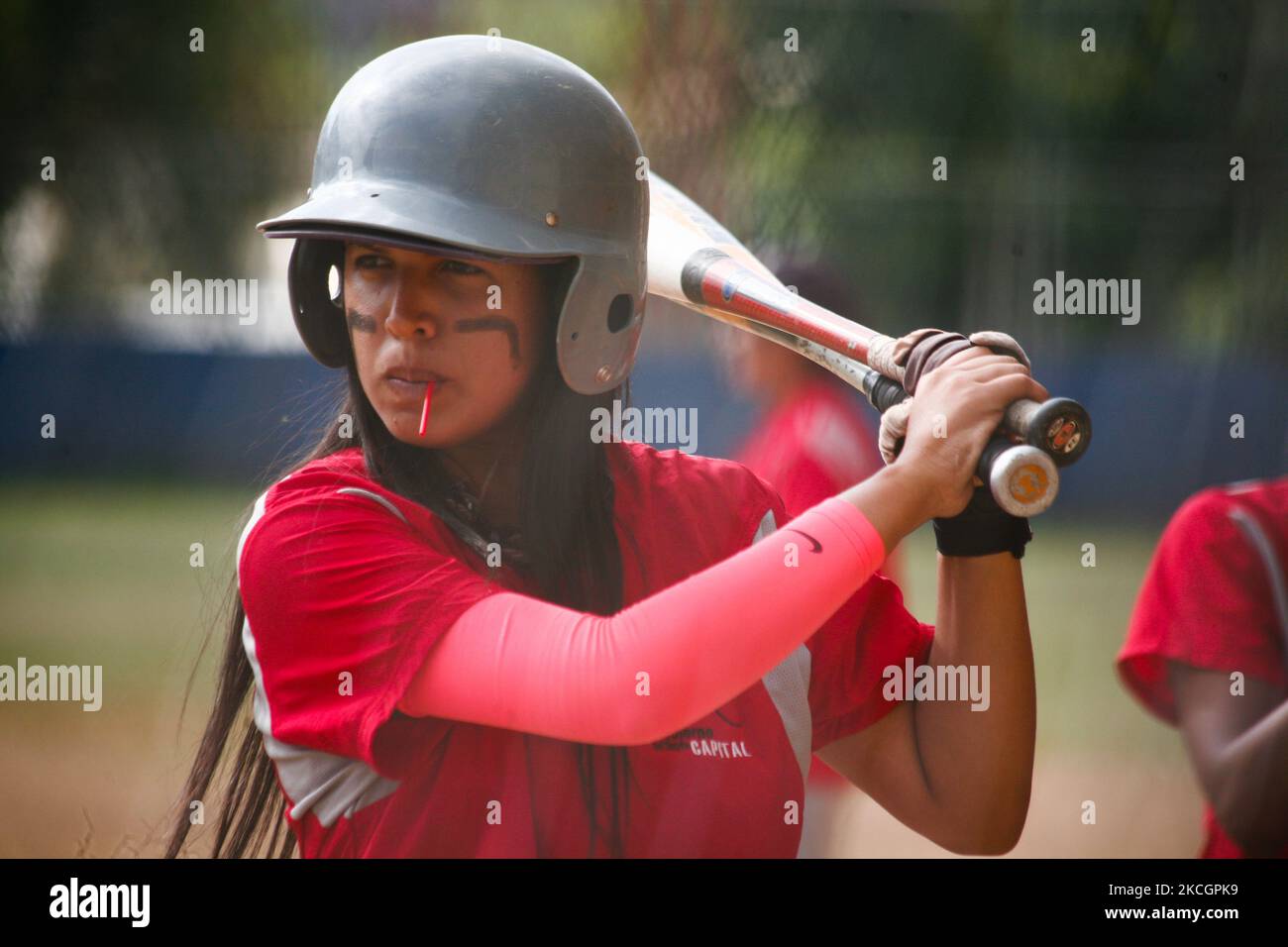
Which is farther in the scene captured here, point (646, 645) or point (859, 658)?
point (859, 658)

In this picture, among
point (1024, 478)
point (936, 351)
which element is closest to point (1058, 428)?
point (1024, 478)

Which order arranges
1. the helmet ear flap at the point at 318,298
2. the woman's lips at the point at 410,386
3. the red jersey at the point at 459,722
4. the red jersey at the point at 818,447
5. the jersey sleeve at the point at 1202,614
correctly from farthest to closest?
the red jersey at the point at 818,447 → the jersey sleeve at the point at 1202,614 → the helmet ear flap at the point at 318,298 → the woman's lips at the point at 410,386 → the red jersey at the point at 459,722

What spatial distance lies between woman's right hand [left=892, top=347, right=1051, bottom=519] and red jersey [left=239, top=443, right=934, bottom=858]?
0.31m

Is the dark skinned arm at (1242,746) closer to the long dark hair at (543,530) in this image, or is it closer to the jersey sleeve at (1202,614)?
the jersey sleeve at (1202,614)

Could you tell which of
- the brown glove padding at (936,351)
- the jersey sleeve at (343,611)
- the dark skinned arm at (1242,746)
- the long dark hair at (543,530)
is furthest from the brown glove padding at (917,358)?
the dark skinned arm at (1242,746)

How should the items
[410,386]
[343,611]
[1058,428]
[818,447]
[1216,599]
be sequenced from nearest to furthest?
[1058,428] → [343,611] → [410,386] → [1216,599] → [818,447]

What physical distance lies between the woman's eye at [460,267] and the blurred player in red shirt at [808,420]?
1.85ft

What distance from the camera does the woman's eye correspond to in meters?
1.56

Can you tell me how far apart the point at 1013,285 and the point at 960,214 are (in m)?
0.15

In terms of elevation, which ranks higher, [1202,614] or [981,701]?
[1202,614]

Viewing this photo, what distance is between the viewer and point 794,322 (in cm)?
175

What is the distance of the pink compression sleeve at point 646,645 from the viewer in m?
1.40

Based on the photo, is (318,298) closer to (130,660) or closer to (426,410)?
(426,410)

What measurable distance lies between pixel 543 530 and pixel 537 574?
2.4 inches
